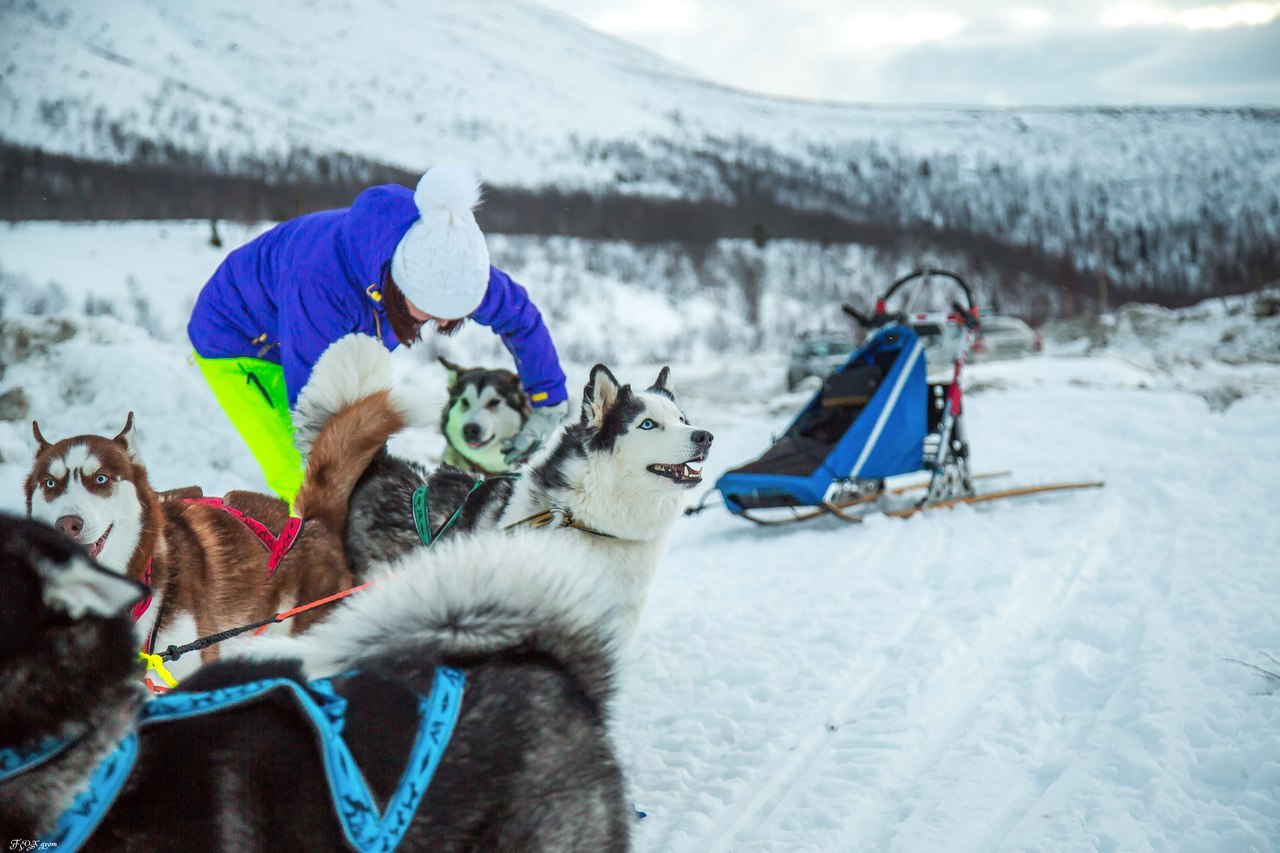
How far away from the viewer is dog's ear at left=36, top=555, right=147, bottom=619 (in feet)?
3.16

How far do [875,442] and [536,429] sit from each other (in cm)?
252

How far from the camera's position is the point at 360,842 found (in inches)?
39.7

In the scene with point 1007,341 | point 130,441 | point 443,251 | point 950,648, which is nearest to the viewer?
point 130,441

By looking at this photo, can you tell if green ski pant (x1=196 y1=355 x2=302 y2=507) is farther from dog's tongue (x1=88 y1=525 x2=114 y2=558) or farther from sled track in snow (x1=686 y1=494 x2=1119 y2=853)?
sled track in snow (x1=686 y1=494 x2=1119 y2=853)

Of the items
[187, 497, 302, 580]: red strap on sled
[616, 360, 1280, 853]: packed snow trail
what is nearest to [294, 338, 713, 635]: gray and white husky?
[187, 497, 302, 580]: red strap on sled

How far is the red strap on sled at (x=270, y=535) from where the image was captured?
2.49 meters

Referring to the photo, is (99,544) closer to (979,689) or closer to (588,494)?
(588,494)

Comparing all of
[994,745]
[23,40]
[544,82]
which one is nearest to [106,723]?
[994,745]

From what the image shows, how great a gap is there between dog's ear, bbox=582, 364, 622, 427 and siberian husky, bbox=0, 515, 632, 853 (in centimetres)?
149

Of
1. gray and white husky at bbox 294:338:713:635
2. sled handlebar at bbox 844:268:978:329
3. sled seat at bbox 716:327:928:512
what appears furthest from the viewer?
sled handlebar at bbox 844:268:978:329

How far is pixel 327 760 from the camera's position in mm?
1021

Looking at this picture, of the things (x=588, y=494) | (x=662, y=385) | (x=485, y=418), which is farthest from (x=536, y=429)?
(x=588, y=494)

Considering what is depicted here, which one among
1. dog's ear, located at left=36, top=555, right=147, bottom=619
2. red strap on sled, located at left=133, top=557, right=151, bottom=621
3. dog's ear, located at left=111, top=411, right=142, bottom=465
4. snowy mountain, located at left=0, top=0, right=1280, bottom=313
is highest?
snowy mountain, located at left=0, top=0, right=1280, bottom=313

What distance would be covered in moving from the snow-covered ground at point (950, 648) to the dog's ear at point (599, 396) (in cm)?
62
